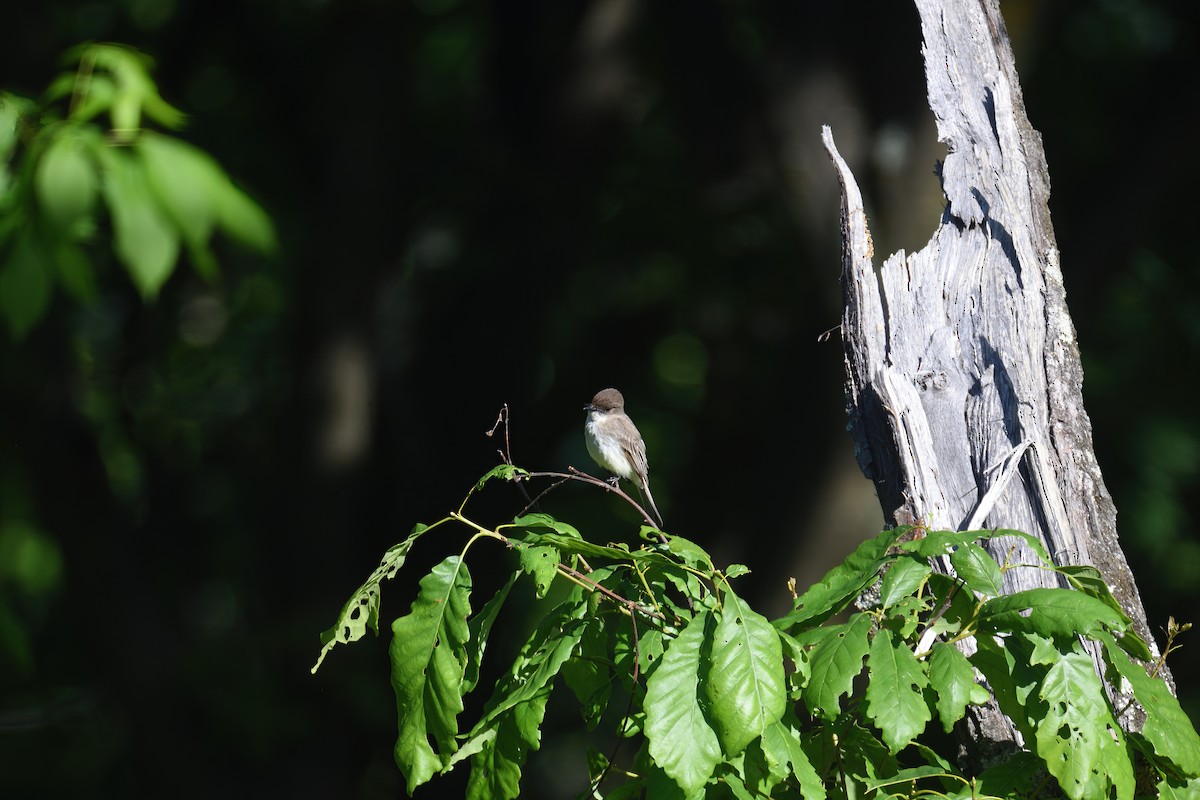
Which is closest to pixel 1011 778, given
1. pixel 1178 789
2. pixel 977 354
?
pixel 1178 789

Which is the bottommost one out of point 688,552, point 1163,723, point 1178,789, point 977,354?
point 1178,789

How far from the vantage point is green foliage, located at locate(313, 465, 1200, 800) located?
66.1 inches

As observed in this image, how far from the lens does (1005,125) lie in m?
2.90

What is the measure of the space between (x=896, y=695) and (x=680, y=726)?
0.34 metres

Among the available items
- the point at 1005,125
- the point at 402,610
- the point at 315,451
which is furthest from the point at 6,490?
the point at 1005,125

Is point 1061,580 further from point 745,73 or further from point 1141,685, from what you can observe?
point 745,73

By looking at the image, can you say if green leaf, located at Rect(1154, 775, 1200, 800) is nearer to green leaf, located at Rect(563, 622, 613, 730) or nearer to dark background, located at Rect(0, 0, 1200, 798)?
green leaf, located at Rect(563, 622, 613, 730)

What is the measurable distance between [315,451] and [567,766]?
337cm

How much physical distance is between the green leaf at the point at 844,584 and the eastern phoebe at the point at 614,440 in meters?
3.29

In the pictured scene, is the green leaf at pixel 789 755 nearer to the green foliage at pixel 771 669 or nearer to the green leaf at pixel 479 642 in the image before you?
the green foliage at pixel 771 669

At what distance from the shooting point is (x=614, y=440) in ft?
17.6

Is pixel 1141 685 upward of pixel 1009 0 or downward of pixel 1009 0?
downward

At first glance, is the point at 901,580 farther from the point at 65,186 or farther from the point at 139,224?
the point at 65,186

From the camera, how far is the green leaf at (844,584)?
188 cm
